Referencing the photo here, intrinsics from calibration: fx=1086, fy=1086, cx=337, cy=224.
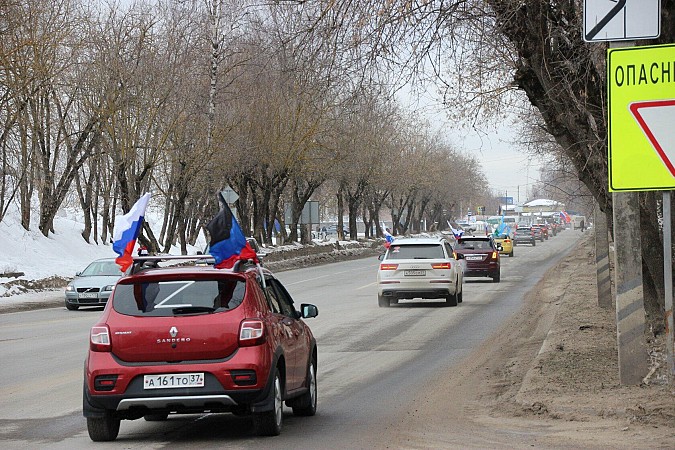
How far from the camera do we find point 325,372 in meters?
14.8

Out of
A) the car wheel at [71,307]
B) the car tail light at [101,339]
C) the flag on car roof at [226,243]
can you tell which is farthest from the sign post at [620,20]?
the car wheel at [71,307]

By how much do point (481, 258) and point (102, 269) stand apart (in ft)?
44.7

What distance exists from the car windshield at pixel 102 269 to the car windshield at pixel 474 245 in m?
13.2

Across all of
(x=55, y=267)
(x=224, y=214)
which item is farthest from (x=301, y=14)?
(x=55, y=267)

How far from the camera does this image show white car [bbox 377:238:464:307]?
1055 inches

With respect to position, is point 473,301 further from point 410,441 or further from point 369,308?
point 410,441

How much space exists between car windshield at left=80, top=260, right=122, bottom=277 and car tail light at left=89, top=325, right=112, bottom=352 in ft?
69.1

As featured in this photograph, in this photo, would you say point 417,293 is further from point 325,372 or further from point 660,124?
point 660,124

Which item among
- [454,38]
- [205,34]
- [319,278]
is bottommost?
[319,278]

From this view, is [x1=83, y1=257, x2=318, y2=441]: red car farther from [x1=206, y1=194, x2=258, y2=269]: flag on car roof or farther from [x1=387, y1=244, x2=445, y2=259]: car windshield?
[x1=387, y1=244, x2=445, y2=259]: car windshield

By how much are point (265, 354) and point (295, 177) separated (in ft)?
176

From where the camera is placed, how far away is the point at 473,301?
95.6ft

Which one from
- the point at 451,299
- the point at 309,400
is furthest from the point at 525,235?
the point at 309,400

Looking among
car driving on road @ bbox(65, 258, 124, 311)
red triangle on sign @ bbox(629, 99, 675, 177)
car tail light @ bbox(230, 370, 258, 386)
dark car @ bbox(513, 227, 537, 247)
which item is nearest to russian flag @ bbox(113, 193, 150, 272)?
car tail light @ bbox(230, 370, 258, 386)
